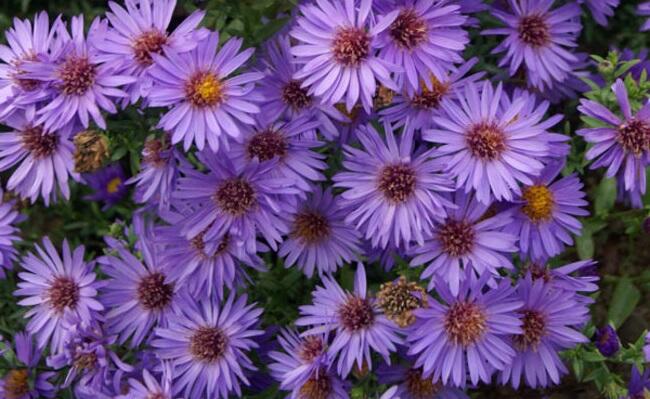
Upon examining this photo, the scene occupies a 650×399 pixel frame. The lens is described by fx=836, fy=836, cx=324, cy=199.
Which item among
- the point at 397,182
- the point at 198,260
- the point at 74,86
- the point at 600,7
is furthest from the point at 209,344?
the point at 600,7

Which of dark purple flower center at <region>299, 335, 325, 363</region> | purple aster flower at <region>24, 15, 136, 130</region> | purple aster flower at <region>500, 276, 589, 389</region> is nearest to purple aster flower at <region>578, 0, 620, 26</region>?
purple aster flower at <region>500, 276, 589, 389</region>

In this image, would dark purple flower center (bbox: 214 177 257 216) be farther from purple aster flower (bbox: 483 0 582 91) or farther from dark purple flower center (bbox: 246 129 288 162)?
purple aster flower (bbox: 483 0 582 91)

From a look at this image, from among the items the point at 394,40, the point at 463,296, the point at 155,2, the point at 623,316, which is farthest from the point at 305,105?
the point at 623,316

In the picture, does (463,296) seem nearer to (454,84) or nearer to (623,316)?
(454,84)

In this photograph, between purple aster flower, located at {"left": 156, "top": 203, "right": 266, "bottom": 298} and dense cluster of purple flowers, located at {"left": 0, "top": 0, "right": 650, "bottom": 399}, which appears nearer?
dense cluster of purple flowers, located at {"left": 0, "top": 0, "right": 650, "bottom": 399}

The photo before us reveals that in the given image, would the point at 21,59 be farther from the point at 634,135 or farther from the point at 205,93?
the point at 634,135

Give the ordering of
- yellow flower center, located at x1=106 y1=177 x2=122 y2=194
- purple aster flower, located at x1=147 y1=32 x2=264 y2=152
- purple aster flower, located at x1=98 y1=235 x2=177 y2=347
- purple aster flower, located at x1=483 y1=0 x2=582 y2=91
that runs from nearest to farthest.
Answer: purple aster flower, located at x1=147 y1=32 x2=264 y2=152, purple aster flower, located at x1=98 y1=235 x2=177 y2=347, purple aster flower, located at x1=483 y1=0 x2=582 y2=91, yellow flower center, located at x1=106 y1=177 x2=122 y2=194

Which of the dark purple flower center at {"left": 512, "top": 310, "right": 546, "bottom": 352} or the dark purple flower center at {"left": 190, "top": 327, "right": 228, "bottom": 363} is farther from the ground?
the dark purple flower center at {"left": 512, "top": 310, "right": 546, "bottom": 352}
